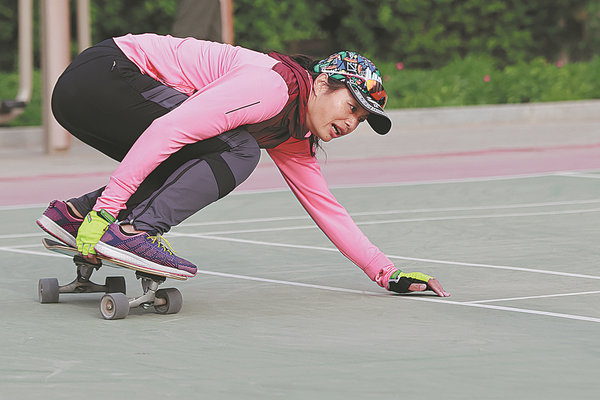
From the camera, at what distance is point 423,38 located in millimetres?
24016

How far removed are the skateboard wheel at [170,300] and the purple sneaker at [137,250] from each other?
0.73ft

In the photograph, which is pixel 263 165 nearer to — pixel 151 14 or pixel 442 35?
pixel 151 14

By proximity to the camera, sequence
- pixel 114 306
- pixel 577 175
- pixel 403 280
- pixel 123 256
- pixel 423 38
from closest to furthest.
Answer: pixel 123 256 < pixel 114 306 < pixel 403 280 < pixel 577 175 < pixel 423 38

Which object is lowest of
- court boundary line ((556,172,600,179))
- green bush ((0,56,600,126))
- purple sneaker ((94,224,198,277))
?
purple sneaker ((94,224,198,277))

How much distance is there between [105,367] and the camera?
4898mm

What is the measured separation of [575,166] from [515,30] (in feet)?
36.7

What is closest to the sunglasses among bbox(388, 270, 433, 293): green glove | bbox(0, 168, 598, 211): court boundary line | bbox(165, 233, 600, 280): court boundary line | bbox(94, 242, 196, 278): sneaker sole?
bbox(388, 270, 433, 293): green glove

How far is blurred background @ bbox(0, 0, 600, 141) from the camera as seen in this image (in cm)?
2109

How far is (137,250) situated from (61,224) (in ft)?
2.46

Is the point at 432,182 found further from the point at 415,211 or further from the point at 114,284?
the point at 114,284

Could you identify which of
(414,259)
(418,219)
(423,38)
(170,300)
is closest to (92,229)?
(170,300)

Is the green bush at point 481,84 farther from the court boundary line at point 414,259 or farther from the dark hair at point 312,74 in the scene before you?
the dark hair at point 312,74

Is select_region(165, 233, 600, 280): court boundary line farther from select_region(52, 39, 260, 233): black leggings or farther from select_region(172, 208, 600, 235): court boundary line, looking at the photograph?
select_region(52, 39, 260, 233): black leggings

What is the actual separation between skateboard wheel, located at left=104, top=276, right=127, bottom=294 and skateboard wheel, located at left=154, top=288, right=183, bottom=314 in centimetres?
48
